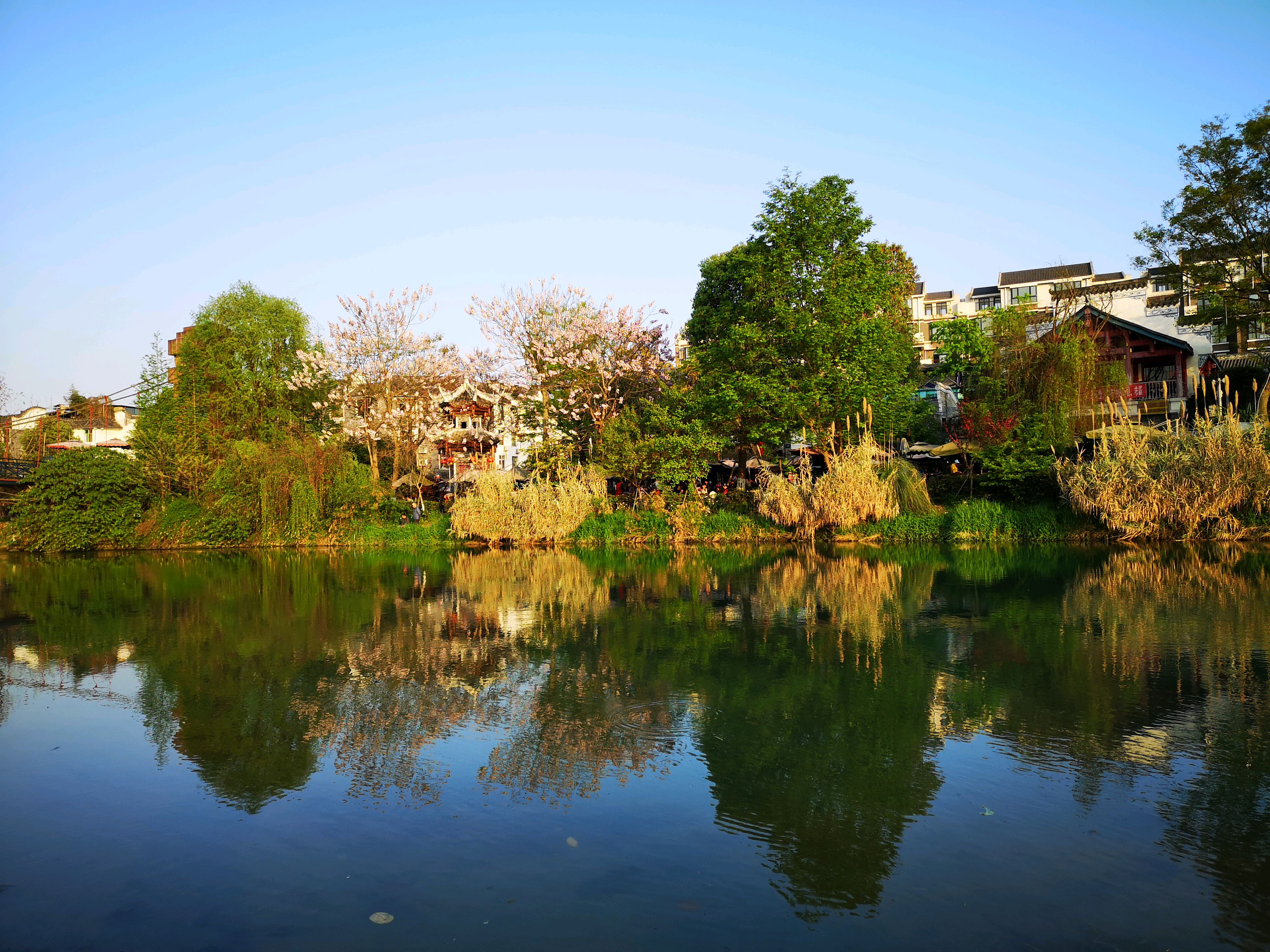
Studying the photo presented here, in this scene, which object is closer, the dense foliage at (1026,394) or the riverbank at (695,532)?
the riverbank at (695,532)

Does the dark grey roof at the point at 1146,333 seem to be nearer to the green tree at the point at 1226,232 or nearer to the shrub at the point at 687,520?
the green tree at the point at 1226,232

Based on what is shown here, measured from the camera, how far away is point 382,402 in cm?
3375

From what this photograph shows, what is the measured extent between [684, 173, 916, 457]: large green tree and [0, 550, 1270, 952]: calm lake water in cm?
1568

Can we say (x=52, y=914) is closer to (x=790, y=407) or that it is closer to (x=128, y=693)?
(x=128, y=693)

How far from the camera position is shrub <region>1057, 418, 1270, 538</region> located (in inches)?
867

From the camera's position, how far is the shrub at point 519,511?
1105 inches

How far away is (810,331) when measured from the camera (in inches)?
1054

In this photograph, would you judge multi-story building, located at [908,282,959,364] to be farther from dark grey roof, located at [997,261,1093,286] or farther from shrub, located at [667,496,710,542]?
shrub, located at [667,496,710,542]

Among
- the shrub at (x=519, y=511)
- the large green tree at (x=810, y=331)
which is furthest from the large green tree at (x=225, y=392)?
the large green tree at (x=810, y=331)

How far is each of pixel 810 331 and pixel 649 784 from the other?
22641 mm

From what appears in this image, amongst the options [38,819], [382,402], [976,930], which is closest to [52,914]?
[38,819]

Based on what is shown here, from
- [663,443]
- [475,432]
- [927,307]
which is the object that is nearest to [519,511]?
[663,443]

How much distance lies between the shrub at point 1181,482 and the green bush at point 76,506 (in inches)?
1248

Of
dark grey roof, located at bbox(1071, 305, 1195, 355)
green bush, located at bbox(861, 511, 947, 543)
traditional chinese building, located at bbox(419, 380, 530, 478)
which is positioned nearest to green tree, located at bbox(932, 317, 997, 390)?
dark grey roof, located at bbox(1071, 305, 1195, 355)
